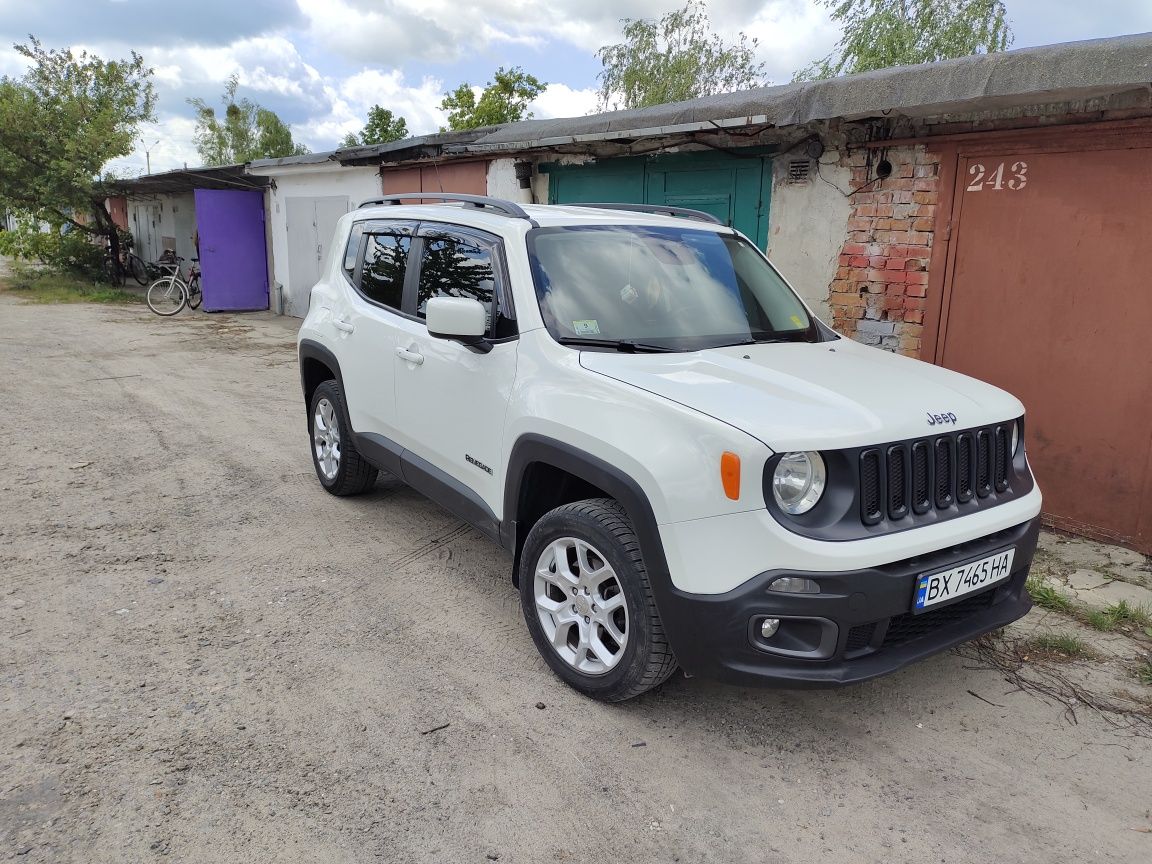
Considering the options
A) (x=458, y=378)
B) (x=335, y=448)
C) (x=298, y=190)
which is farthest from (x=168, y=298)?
(x=458, y=378)

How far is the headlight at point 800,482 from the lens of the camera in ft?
8.91

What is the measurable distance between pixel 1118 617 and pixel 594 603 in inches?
109

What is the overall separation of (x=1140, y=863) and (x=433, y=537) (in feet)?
11.7

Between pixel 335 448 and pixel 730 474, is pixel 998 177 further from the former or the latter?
pixel 335 448

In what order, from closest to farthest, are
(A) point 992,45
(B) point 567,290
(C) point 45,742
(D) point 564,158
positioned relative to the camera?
(C) point 45,742 < (B) point 567,290 < (D) point 564,158 < (A) point 992,45

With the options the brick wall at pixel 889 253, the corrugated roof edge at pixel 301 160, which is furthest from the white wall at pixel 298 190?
the brick wall at pixel 889 253

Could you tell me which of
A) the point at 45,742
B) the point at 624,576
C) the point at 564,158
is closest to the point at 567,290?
the point at 624,576

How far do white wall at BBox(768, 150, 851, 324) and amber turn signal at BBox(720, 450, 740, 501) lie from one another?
441cm

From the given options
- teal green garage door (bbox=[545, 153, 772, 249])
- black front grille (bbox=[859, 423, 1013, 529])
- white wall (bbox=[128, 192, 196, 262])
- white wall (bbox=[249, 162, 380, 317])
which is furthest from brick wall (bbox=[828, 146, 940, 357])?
white wall (bbox=[128, 192, 196, 262])

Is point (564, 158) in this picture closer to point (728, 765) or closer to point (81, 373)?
point (81, 373)

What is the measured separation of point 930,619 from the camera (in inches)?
119

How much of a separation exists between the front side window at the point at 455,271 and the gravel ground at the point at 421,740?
4.81ft

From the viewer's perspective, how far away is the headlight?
271 cm

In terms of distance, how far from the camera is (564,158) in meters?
9.19
